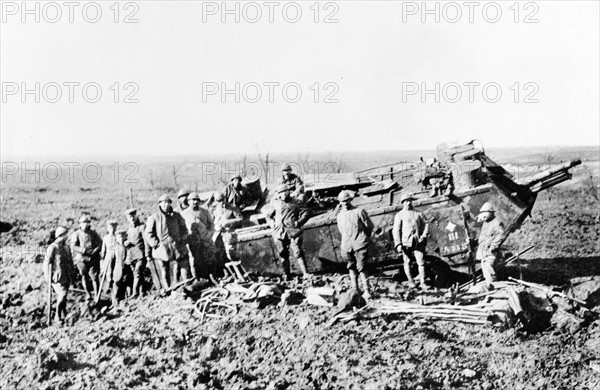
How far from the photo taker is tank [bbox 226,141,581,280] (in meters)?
9.23

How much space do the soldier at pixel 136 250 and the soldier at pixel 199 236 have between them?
0.75 meters

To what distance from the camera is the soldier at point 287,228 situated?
9.11m

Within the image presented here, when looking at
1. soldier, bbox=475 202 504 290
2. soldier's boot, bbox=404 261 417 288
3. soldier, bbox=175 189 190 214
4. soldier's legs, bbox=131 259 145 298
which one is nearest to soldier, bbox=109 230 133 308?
soldier's legs, bbox=131 259 145 298

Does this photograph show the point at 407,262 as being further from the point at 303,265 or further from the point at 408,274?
the point at 303,265

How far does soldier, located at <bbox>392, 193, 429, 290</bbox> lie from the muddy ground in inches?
19.7

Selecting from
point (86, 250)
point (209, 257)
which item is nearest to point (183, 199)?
point (209, 257)

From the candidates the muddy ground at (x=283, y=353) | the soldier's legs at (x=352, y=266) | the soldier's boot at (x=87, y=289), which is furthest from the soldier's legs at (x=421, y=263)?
the soldier's boot at (x=87, y=289)

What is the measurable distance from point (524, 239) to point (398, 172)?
17.5 ft

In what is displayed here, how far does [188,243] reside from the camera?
9.41 m

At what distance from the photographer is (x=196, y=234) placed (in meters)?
9.44

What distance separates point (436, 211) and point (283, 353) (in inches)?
145

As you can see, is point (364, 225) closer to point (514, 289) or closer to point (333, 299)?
point (333, 299)

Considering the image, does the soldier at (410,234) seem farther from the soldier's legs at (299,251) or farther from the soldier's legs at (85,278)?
the soldier's legs at (85,278)

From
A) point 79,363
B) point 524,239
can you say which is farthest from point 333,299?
A: point 524,239
